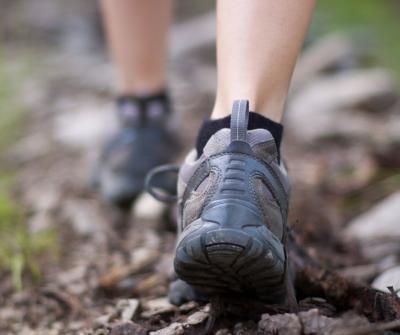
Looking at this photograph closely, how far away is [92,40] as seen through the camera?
6023 mm

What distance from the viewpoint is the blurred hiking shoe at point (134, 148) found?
8.31 ft

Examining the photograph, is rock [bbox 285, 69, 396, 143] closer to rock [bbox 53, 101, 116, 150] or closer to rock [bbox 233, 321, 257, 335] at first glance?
rock [bbox 53, 101, 116, 150]

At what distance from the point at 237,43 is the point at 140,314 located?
0.68m

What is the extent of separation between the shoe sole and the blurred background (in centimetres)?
23

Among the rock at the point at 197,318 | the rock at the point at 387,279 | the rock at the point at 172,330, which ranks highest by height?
the rock at the point at 387,279

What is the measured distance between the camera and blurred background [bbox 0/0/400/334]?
201cm

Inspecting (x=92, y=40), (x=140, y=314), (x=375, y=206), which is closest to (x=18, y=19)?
(x=92, y=40)

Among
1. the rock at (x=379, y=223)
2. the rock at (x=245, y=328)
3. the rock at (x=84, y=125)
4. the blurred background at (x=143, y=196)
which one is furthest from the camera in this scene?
the rock at (x=84, y=125)

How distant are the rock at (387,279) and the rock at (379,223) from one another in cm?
40

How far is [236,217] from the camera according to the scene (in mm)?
1350

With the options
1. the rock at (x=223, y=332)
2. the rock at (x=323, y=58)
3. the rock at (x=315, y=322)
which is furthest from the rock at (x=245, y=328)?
the rock at (x=323, y=58)

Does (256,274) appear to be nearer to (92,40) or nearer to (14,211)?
(14,211)

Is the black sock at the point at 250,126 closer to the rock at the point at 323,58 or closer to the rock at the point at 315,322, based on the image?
the rock at the point at 315,322

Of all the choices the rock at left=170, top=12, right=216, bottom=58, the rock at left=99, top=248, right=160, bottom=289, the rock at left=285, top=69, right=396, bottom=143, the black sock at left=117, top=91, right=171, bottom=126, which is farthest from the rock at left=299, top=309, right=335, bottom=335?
the rock at left=170, top=12, right=216, bottom=58
